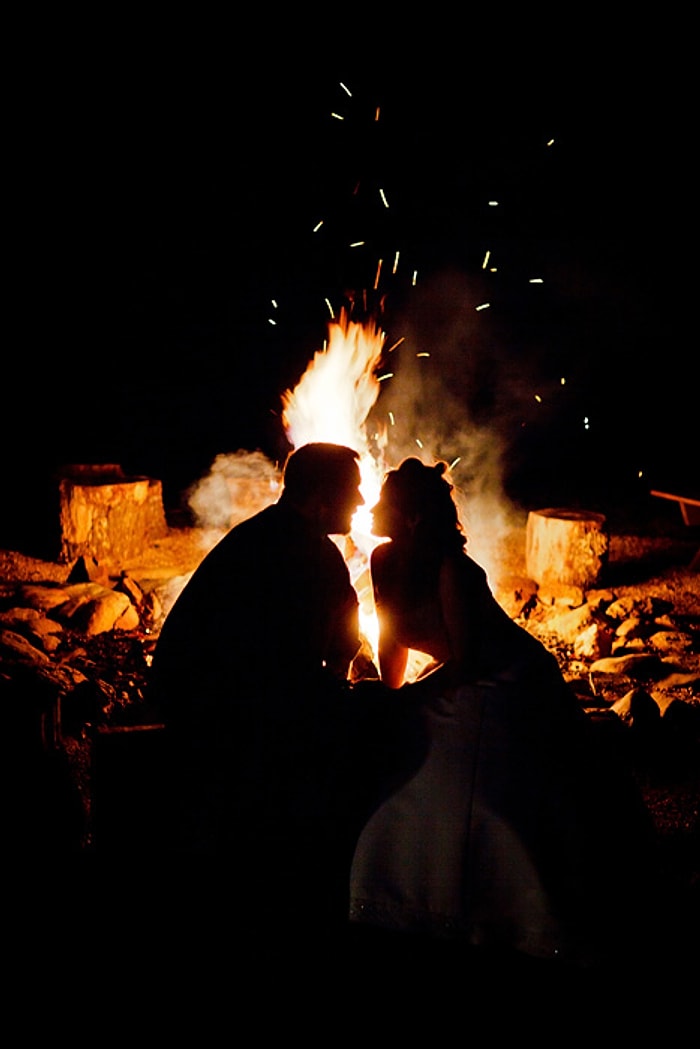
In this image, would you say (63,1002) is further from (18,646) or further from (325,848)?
(18,646)

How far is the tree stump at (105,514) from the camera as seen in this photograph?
8.70 metres

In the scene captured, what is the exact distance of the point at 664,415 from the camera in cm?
1648

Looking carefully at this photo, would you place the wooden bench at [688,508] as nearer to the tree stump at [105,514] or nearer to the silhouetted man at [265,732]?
the tree stump at [105,514]

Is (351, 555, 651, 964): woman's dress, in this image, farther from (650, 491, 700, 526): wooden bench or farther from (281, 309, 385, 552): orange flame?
(650, 491, 700, 526): wooden bench

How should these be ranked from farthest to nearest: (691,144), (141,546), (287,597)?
(691,144)
(141,546)
(287,597)

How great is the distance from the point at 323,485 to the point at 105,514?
5.64 metres

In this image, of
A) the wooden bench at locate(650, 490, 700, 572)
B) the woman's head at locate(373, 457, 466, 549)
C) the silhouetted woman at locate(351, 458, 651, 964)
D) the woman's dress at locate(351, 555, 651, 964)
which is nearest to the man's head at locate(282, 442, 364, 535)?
the woman's head at locate(373, 457, 466, 549)

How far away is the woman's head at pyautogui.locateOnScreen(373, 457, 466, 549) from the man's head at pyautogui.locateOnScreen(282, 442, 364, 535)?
0.21 meters

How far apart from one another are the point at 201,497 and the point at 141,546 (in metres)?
2.75

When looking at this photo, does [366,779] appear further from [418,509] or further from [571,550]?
[571,550]

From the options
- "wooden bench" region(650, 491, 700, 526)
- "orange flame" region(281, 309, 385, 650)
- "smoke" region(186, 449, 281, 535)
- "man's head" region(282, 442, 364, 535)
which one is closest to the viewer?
"man's head" region(282, 442, 364, 535)

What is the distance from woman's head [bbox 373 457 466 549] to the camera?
3795 millimetres

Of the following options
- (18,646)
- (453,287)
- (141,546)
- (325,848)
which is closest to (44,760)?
(325,848)

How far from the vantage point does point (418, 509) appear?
3.84 m
